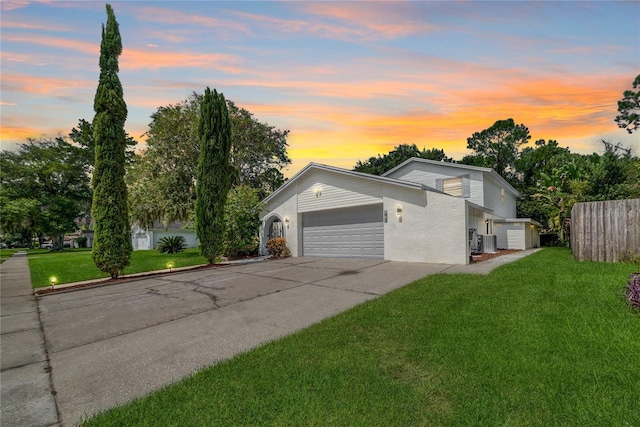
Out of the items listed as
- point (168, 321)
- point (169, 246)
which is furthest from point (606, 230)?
point (169, 246)

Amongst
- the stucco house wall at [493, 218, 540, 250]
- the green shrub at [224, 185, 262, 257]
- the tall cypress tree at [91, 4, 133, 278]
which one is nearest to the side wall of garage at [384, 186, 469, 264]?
the green shrub at [224, 185, 262, 257]

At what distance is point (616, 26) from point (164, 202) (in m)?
25.5

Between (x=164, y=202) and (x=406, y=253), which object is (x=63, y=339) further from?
(x=164, y=202)

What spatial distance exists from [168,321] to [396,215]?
9.26m

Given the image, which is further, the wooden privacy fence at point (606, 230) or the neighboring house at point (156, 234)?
the neighboring house at point (156, 234)

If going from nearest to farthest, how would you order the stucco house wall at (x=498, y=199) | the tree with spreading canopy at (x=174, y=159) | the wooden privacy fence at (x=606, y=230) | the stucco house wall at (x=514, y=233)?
1. the wooden privacy fence at (x=606, y=230)
2. the stucco house wall at (x=514, y=233)
3. the stucco house wall at (x=498, y=199)
4. the tree with spreading canopy at (x=174, y=159)

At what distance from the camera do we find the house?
36.8 ft

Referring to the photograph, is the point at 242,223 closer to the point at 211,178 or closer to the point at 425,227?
the point at 211,178

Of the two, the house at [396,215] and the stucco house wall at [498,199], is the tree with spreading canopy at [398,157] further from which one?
the house at [396,215]

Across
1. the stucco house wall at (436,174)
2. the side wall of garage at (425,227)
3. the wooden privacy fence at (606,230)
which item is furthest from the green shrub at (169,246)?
the wooden privacy fence at (606,230)

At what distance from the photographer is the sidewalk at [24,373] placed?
2.67 m

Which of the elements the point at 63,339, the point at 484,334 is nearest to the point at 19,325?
the point at 63,339

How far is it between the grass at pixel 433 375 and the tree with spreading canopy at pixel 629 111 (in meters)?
37.4

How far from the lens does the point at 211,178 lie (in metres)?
13.1
